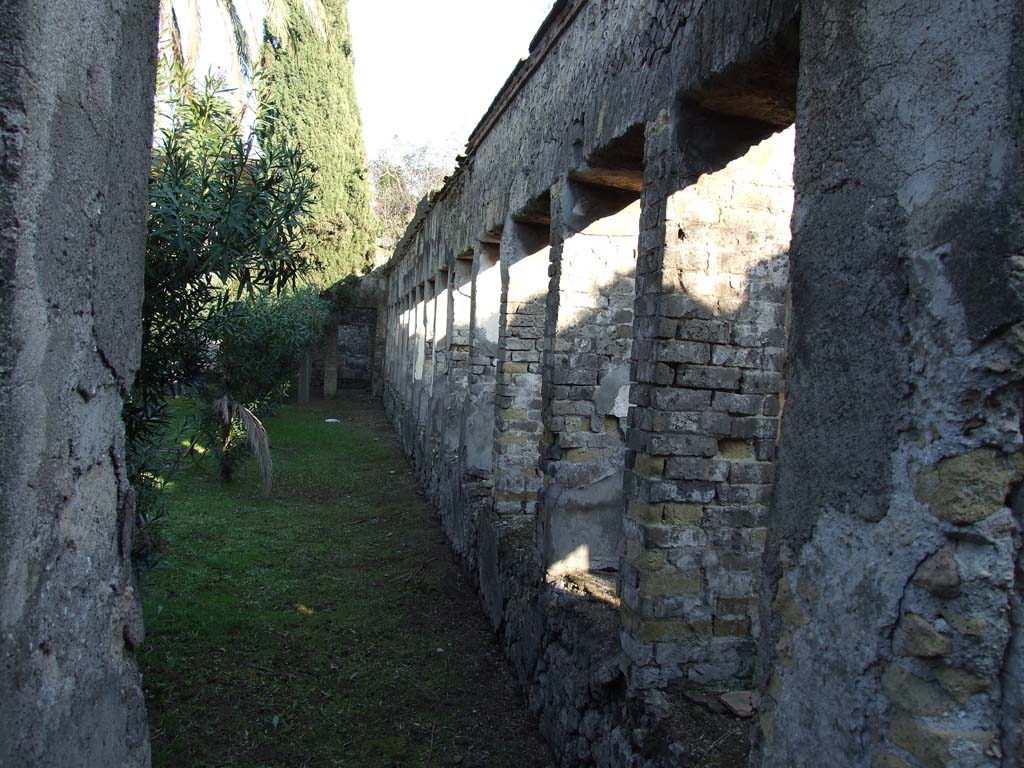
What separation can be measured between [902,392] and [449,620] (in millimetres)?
4698

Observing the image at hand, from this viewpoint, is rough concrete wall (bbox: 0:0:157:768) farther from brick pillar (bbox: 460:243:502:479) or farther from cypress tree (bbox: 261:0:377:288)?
cypress tree (bbox: 261:0:377:288)

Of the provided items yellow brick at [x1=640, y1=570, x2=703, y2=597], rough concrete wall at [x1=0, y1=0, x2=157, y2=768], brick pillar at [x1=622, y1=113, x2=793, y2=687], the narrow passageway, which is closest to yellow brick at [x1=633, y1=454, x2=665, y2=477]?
brick pillar at [x1=622, y1=113, x2=793, y2=687]

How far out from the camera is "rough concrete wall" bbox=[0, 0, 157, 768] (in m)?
1.50

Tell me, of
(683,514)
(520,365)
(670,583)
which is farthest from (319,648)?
(683,514)

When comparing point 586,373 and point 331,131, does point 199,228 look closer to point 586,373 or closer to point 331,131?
point 586,373

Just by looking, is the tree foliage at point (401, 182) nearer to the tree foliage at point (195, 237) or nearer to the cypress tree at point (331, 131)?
the cypress tree at point (331, 131)

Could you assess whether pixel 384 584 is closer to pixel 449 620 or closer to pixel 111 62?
pixel 449 620

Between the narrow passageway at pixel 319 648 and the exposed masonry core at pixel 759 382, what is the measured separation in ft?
1.28

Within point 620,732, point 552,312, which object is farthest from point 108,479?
point 552,312

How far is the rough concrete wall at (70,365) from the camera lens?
1503mm

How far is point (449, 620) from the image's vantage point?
591cm

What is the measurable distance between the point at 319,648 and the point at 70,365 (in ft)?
12.9

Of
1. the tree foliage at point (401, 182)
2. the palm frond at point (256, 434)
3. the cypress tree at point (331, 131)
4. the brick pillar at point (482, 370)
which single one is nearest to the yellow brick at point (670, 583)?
the brick pillar at point (482, 370)

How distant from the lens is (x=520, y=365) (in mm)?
6180
